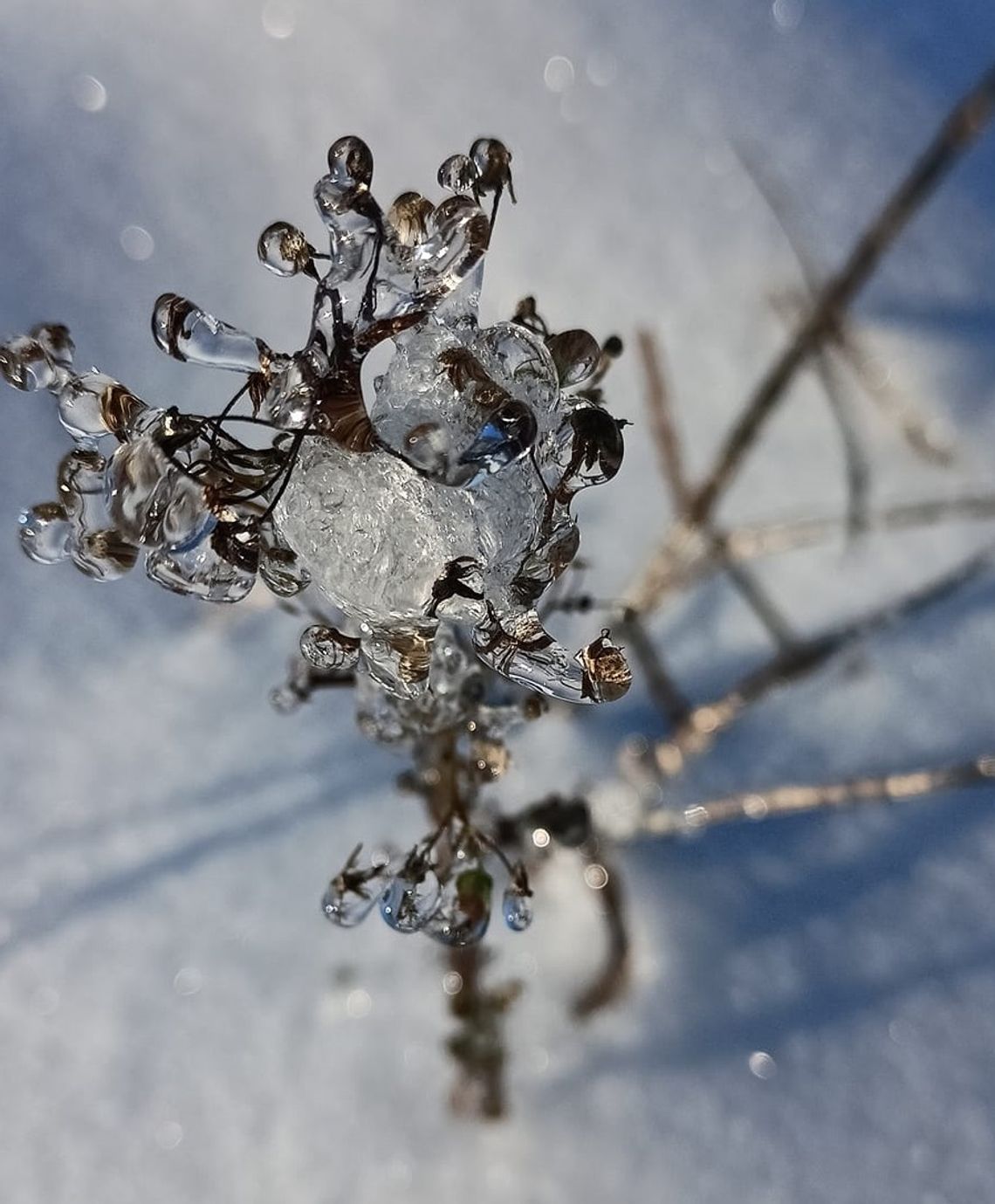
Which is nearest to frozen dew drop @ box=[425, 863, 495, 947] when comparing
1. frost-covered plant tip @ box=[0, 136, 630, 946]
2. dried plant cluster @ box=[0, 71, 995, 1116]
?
dried plant cluster @ box=[0, 71, 995, 1116]

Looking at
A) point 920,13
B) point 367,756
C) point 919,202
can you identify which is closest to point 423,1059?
point 367,756

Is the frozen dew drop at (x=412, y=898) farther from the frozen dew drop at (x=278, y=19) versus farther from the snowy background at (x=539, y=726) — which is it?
the frozen dew drop at (x=278, y=19)

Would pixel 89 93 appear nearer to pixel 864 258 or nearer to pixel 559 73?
pixel 559 73

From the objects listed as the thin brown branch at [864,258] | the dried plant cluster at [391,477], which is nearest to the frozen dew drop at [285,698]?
the dried plant cluster at [391,477]

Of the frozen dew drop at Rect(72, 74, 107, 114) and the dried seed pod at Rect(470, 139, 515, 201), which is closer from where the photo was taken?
the dried seed pod at Rect(470, 139, 515, 201)

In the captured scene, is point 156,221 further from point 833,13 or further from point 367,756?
point 833,13

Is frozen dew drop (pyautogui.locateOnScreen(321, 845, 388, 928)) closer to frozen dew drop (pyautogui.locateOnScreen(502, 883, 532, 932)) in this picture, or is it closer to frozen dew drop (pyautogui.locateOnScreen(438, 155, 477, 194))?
frozen dew drop (pyautogui.locateOnScreen(502, 883, 532, 932))
